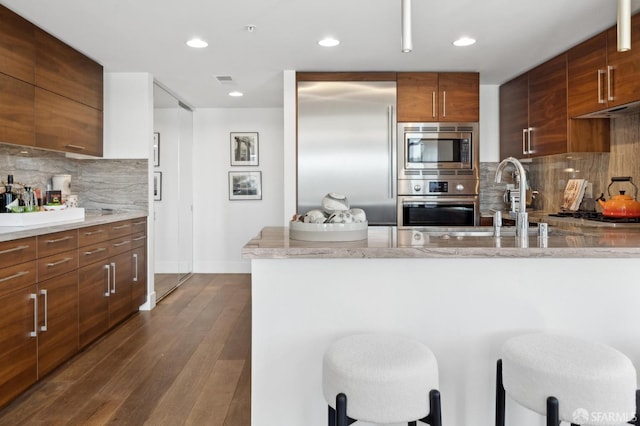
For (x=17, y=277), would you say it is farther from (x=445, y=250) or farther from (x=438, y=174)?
(x=438, y=174)

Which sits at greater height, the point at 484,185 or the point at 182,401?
the point at 484,185

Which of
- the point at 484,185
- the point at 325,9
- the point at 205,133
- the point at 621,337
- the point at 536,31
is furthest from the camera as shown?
the point at 205,133

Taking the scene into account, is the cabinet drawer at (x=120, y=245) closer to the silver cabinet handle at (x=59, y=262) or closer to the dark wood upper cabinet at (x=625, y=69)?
the silver cabinet handle at (x=59, y=262)

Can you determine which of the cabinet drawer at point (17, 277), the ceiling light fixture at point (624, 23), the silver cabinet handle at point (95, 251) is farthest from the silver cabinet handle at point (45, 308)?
the ceiling light fixture at point (624, 23)

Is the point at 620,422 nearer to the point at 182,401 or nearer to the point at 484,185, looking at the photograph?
the point at 182,401

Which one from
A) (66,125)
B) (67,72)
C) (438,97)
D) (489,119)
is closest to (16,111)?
(66,125)

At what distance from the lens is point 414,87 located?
4363mm

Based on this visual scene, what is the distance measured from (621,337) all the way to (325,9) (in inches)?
93.4

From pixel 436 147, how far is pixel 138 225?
115 inches

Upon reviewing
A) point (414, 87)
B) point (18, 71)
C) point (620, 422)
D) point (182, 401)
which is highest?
point (414, 87)

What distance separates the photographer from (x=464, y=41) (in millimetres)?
3496

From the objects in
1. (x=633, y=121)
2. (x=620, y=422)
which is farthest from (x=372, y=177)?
(x=620, y=422)

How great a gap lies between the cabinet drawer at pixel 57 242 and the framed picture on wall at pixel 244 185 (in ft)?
10.5

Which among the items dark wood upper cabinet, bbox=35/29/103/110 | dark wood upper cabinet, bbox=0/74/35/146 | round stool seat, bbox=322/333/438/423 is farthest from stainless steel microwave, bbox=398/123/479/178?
round stool seat, bbox=322/333/438/423
